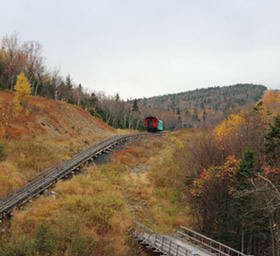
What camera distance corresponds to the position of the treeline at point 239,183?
20.6 metres

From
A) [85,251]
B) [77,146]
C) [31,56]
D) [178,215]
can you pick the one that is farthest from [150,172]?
[31,56]

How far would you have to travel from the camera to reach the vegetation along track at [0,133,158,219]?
1917cm

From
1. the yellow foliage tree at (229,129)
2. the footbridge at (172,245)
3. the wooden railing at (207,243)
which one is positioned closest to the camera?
the footbridge at (172,245)

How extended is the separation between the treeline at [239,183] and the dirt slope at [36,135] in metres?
15.6

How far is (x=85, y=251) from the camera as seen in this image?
1404 cm

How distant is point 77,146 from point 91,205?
68.8 feet

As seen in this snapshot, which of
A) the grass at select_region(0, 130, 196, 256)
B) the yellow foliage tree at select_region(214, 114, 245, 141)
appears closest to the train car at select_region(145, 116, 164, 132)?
the grass at select_region(0, 130, 196, 256)

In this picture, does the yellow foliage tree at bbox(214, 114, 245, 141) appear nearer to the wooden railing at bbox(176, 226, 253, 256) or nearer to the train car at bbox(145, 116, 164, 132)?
the wooden railing at bbox(176, 226, 253, 256)

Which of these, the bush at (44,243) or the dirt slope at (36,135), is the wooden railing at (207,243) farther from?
the dirt slope at (36,135)

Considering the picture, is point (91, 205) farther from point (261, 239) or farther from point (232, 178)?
point (261, 239)

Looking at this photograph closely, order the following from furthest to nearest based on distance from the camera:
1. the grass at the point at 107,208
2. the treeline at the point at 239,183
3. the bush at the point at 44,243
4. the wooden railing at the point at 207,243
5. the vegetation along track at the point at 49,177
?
the treeline at the point at 239,183
the vegetation along track at the point at 49,177
the wooden railing at the point at 207,243
the grass at the point at 107,208
the bush at the point at 44,243

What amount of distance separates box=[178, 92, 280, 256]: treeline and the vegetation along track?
12.1 metres

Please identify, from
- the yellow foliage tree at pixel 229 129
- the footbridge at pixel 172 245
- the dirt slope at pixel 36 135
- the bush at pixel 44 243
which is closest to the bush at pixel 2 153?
the dirt slope at pixel 36 135

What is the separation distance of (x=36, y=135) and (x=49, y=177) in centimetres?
1481
